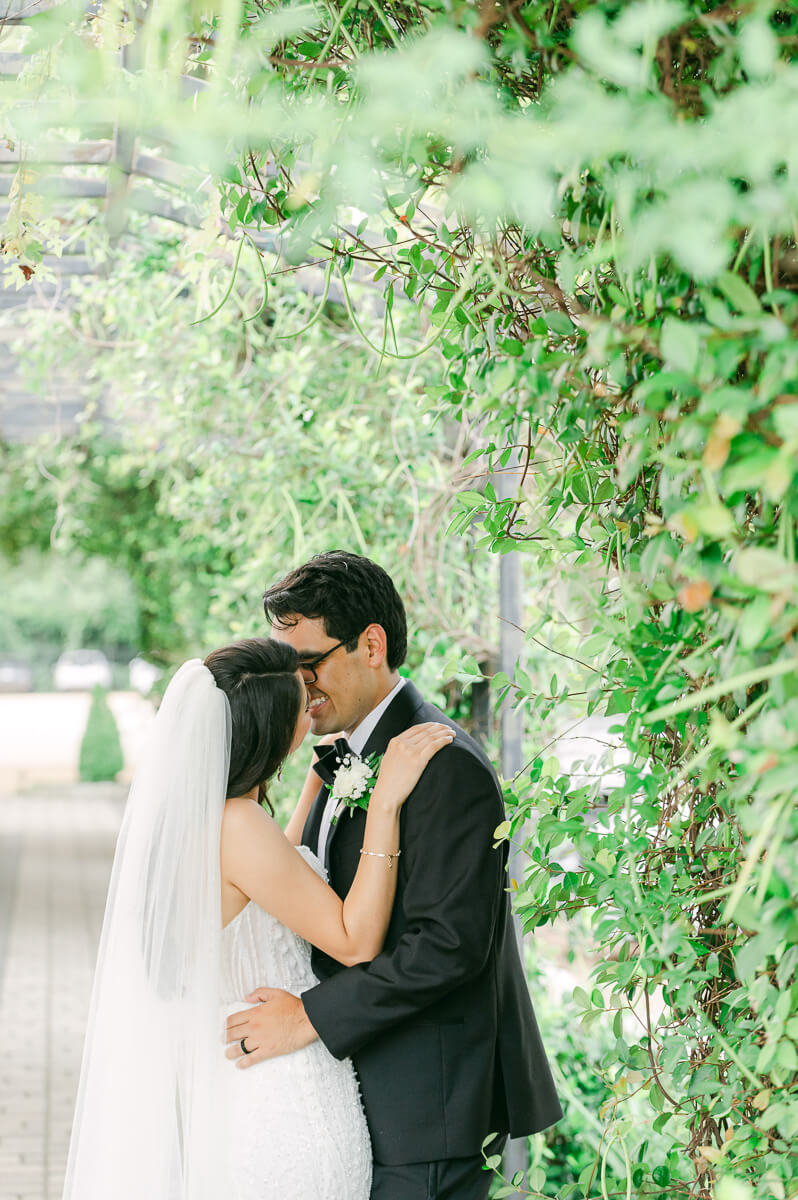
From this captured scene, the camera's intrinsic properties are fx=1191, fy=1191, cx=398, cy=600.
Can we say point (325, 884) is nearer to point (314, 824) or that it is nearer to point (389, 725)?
point (389, 725)

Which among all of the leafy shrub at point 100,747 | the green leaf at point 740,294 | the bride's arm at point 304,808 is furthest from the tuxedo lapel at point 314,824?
the leafy shrub at point 100,747

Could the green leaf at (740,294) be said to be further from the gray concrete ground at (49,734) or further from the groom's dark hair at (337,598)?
the gray concrete ground at (49,734)

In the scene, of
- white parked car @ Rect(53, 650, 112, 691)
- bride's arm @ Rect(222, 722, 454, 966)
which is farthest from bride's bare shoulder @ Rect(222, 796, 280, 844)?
white parked car @ Rect(53, 650, 112, 691)

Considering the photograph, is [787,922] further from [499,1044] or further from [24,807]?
[24,807]

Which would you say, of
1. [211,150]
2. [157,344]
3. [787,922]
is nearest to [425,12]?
[211,150]

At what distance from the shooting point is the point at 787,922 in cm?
94

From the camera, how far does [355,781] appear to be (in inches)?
89.1

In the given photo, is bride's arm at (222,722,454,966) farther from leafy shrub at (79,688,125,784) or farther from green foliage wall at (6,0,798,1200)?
leafy shrub at (79,688,125,784)

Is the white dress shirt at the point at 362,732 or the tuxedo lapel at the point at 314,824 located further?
the tuxedo lapel at the point at 314,824

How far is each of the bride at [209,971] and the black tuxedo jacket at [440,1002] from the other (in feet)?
0.15

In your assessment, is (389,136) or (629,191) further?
(389,136)

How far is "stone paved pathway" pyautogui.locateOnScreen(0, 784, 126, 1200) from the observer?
4820mm

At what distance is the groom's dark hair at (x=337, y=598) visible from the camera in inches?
94.7

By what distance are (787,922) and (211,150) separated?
77 centimetres
